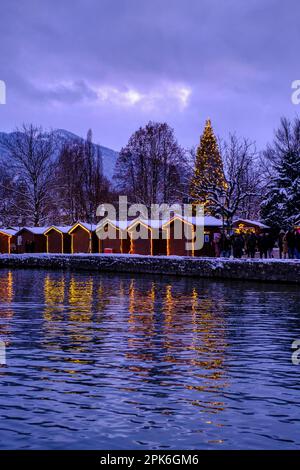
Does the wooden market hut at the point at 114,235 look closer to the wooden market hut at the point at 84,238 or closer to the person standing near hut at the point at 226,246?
the wooden market hut at the point at 84,238

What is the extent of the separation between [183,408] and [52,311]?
13.3 m

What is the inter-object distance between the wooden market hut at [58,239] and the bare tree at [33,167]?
2.53 meters

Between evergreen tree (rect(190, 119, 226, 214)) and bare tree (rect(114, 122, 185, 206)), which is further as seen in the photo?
bare tree (rect(114, 122, 185, 206))

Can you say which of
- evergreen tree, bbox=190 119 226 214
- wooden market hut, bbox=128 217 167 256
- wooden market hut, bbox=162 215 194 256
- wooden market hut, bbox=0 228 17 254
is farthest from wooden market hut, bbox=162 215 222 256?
wooden market hut, bbox=0 228 17 254

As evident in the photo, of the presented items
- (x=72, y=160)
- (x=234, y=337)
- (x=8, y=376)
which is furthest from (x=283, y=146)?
(x=8, y=376)

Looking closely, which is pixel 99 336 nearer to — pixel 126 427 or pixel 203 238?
pixel 126 427

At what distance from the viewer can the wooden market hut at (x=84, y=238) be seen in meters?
70.7

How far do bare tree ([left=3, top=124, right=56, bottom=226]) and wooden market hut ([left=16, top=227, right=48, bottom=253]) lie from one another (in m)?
1.04

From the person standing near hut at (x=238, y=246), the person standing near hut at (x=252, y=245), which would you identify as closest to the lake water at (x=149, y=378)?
the person standing near hut at (x=238, y=246)

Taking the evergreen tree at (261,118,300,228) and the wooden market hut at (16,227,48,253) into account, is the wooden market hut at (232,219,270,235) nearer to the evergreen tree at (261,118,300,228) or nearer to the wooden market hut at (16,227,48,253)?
the evergreen tree at (261,118,300,228)

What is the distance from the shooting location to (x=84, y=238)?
71.6m

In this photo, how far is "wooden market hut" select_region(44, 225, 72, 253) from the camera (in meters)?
74.4

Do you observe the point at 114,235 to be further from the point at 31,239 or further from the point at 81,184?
the point at 81,184

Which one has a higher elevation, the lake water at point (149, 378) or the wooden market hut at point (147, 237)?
the wooden market hut at point (147, 237)
